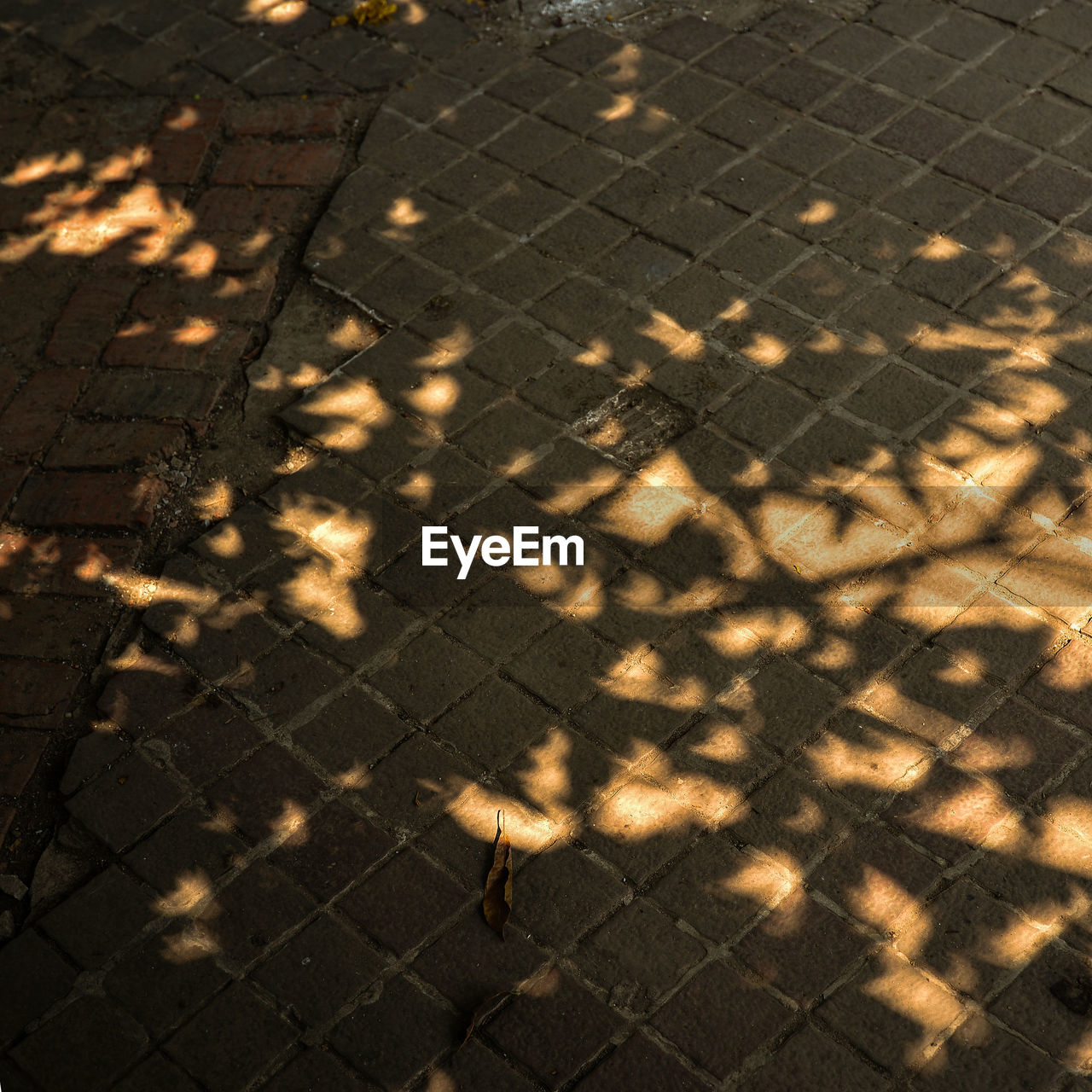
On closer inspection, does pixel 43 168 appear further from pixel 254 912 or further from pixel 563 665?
pixel 254 912

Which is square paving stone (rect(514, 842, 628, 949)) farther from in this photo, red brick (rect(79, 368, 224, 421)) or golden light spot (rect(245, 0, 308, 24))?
golden light spot (rect(245, 0, 308, 24))

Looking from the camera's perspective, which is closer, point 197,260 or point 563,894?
point 563,894

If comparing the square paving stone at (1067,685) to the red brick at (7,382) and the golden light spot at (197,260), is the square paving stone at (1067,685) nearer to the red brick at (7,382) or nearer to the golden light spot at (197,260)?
the golden light spot at (197,260)

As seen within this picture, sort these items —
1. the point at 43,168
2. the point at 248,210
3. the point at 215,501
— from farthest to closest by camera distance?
the point at 43,168
the point at 248,210
the point at 215,501

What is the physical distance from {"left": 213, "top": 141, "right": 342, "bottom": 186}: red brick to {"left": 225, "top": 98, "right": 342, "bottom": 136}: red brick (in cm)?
10

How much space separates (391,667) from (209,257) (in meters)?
2.27

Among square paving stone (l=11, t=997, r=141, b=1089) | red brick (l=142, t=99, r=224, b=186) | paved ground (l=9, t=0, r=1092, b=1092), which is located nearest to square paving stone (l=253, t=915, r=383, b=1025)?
paved ground (l=9, t=0, r=1092, b=1092)

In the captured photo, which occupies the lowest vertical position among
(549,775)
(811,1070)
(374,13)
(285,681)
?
(811,1070)

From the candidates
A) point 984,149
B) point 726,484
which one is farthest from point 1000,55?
point 726,484

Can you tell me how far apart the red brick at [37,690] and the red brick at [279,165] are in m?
2.52

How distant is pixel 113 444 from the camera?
4.22m

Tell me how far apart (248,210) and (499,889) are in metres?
3.30

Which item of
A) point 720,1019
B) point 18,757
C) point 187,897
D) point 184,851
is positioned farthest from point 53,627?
point 720,1019

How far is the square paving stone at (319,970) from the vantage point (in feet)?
9.86
